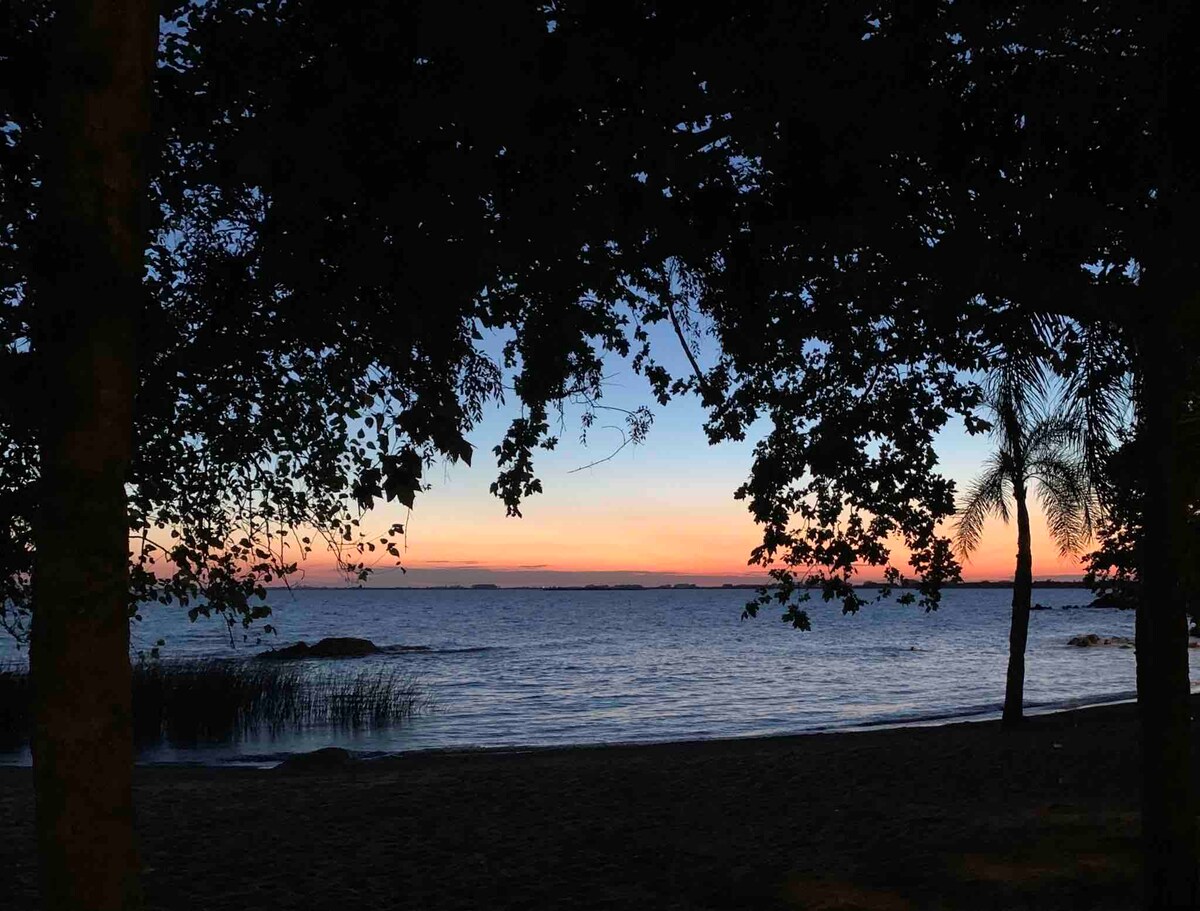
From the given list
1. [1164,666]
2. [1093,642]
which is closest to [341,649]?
[1093,642]

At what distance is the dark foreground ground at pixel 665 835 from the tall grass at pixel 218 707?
26.1 feet

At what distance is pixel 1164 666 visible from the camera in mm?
5809

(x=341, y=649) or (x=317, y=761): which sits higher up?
(x=317, y=761)

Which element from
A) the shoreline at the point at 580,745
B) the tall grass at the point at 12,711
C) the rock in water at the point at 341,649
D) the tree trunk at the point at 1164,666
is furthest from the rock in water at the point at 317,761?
the rock in water at the point at 341,649

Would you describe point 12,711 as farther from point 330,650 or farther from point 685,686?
point 330,650

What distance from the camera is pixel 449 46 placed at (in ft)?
18.0

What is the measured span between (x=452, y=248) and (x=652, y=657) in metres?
54.8

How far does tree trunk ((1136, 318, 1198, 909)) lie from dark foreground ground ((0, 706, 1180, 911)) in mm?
820

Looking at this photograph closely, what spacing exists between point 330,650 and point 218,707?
141 feet

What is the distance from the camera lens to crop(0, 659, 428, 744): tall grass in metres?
23.1

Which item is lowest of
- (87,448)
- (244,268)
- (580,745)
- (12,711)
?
(580,745)

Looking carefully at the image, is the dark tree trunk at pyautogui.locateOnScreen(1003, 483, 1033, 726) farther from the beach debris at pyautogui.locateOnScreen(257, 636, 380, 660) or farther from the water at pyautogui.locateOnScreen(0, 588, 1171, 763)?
the beach debris at pyautogui.locateOnScreen(257, 636, 380, 660)

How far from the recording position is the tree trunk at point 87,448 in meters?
3.38

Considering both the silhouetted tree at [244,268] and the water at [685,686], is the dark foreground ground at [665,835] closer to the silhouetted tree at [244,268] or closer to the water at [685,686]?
the silhouetted tree at [244,268]
